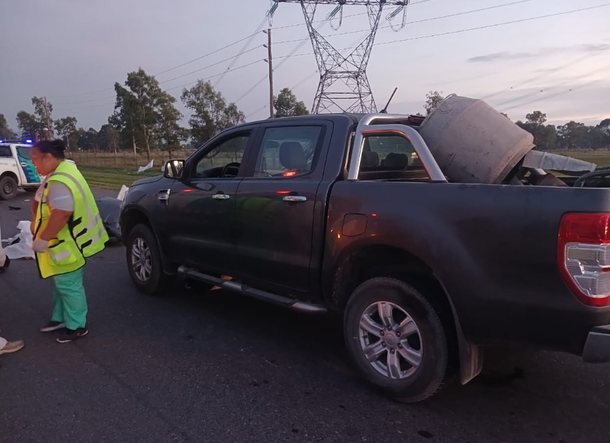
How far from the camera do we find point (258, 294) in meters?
4.55

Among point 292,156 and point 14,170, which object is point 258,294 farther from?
point 14,170

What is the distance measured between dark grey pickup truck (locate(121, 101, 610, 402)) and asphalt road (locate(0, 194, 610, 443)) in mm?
311

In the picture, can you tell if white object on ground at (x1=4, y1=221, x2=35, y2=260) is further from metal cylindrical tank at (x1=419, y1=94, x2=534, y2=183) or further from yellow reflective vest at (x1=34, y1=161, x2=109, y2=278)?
metal cylindrical tank at (x1=419, y1=94, x2=534, y2=183)

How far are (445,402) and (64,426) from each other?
95.7 inches

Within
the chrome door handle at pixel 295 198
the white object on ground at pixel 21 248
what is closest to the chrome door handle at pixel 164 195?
the chrome door handle at pixel 295 198

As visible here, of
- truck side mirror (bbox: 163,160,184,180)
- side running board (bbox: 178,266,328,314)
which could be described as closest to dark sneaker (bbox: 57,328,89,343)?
side running board (bbox: 178,266,328,314)

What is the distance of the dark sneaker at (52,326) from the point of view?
4902 mm

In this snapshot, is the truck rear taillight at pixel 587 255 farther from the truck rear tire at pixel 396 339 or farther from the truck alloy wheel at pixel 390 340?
the truck alloy wheel at pixel 390 340

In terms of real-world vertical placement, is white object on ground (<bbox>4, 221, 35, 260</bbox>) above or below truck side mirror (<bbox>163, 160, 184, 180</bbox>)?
below

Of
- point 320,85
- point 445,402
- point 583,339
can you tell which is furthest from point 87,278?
point 320,85

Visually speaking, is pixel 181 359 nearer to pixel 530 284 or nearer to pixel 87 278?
pixel 530 284

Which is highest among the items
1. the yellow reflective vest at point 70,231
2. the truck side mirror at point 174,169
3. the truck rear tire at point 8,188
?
the truck side mirror at point 174,169

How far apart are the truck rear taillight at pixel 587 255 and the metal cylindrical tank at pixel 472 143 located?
1.18 metres

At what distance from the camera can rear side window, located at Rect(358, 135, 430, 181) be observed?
13.5ft
